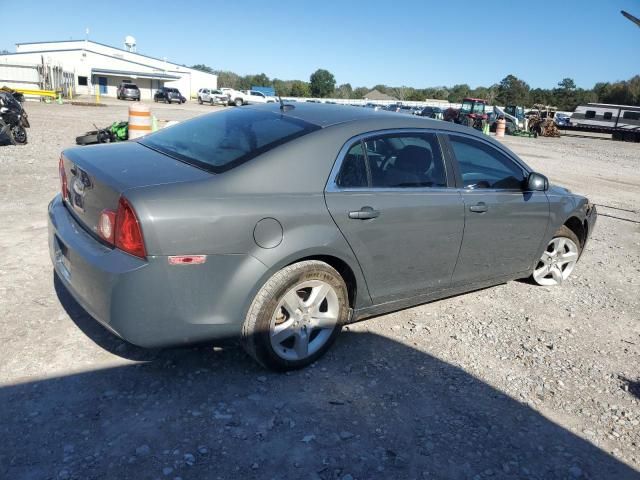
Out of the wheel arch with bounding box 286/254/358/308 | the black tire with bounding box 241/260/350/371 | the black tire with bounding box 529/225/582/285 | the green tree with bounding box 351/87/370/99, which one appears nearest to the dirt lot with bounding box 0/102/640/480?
the black tire with bounding box 241/260/350/371

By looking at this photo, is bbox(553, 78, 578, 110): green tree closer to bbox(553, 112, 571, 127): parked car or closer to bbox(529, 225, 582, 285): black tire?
bbox(553, 112, 571, 127): parked car

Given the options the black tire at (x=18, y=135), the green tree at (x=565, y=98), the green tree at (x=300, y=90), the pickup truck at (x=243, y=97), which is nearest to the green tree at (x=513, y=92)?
the green tree at (x=565, y=98)

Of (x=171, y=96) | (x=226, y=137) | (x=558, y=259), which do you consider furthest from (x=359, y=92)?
(x=226, y=137)

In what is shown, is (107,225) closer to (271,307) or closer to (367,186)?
(271,307)

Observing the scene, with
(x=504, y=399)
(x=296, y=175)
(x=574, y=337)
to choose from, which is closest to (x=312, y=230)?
(x=296, y=175)

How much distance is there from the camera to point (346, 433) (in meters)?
2.61

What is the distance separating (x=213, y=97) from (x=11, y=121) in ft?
145

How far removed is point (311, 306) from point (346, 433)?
0.80 m

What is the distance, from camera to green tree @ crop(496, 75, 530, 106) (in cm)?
8046

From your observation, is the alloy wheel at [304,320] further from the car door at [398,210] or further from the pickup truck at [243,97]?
the pickup truck at [243,97]

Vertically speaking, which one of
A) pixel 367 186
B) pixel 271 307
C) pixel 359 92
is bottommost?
Result: pixel 271 307

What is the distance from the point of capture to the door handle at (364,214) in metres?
3.08

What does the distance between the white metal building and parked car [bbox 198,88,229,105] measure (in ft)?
36.2

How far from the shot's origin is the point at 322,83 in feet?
352
